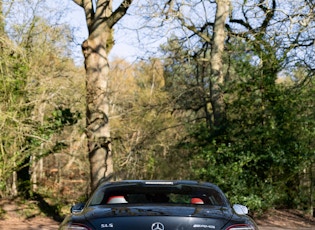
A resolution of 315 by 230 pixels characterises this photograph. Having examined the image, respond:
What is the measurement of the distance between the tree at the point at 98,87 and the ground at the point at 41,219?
7.76 ft

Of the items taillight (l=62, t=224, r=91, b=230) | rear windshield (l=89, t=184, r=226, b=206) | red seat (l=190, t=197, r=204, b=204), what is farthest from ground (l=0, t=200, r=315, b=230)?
taillight (l=62, t=224, r=91, b=230)

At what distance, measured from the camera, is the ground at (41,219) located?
19.3m

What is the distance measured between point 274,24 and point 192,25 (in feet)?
23.0

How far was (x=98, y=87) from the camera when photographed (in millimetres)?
20141

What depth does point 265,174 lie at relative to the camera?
68.9 ft

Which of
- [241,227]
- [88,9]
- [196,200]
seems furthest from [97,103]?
[241,227]

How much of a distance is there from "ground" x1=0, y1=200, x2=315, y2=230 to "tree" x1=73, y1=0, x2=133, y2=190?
7.76 ft

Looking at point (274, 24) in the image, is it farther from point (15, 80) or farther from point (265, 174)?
point (15, 80)

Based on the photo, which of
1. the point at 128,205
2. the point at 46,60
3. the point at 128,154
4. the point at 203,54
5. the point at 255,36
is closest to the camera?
the point at 128,205

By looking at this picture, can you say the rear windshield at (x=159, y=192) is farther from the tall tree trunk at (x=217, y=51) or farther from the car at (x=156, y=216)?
the tall tree trunk at (x=217, y=51)

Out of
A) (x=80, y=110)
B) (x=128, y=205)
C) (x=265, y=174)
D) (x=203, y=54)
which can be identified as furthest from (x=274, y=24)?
(x=128, y=205)

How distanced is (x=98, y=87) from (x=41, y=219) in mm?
→ 5151

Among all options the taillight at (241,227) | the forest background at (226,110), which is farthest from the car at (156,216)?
the forest background at (226,110)

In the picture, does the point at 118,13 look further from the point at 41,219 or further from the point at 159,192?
the point at 159,192
